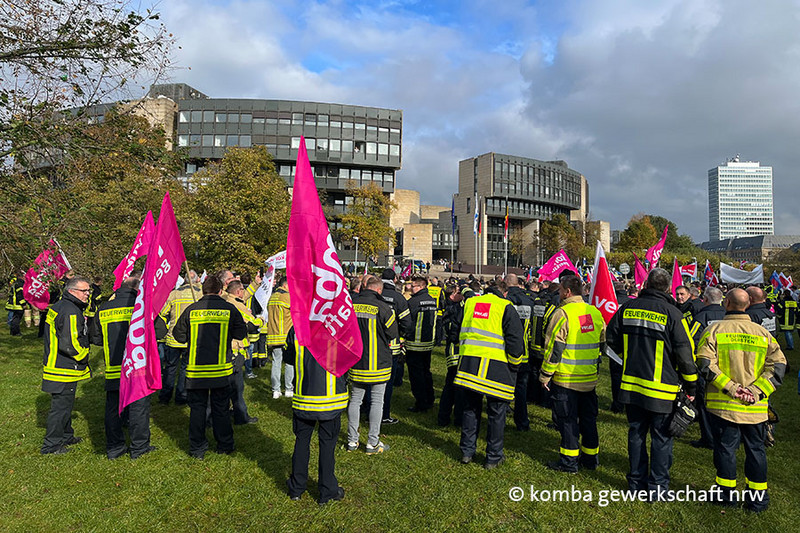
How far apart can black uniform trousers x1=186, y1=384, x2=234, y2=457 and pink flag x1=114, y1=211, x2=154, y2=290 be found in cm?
205

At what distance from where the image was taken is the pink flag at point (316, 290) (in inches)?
172

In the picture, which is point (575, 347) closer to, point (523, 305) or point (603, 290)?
point (603, 290)

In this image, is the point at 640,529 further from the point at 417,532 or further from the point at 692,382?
the point at 417,532

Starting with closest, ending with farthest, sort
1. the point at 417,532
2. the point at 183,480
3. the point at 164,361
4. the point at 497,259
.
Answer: the point at 417,532
the point at 183,480
the point at 164,361
the point at 497,259

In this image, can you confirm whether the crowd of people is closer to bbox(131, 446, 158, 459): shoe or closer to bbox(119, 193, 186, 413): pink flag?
bbox(131, 446, 158, 459): shoe

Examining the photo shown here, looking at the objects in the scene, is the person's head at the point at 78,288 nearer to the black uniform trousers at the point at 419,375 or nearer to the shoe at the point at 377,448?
the shoe at the point at 377,448

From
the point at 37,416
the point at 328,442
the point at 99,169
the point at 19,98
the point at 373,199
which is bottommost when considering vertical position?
the point at 37,416

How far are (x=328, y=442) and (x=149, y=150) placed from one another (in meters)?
7.32

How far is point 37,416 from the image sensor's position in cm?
785

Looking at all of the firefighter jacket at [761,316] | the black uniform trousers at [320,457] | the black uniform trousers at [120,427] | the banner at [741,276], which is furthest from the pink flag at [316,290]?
the banner at [741,276]

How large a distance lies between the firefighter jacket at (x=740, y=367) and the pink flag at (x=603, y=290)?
204 centimetres

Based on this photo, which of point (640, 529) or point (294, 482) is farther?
point (294, 482)

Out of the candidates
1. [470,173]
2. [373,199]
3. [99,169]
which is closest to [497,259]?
[470,173]

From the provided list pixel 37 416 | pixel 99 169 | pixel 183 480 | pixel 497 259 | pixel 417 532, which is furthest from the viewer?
pixel 497 259
